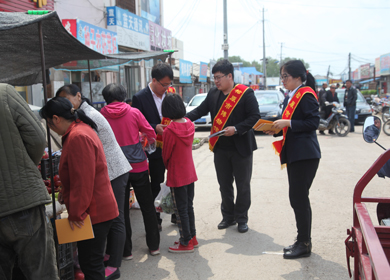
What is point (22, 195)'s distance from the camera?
7.39 ft

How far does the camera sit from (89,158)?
253 cm

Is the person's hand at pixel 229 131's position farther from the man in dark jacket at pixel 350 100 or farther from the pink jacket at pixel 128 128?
the man in dark jacket at pixel 350 100

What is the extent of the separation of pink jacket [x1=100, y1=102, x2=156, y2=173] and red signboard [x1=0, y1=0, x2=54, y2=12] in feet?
18.6

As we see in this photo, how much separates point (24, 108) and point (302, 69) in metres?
2.60

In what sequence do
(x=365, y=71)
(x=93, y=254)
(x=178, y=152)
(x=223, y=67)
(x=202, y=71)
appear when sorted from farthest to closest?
(x=365, y=71)
(x=202, y=71)
(x=223, y=67)
(x=178, y=152)
(x=93, y=254)

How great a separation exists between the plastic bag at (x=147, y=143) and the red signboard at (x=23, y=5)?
5649 millimetres

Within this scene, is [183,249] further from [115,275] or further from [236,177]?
[236,177]

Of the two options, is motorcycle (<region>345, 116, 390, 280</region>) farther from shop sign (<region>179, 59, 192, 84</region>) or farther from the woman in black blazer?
shop sign (<region>179, 59, 192, 84</region>)

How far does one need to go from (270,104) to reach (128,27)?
258 inches

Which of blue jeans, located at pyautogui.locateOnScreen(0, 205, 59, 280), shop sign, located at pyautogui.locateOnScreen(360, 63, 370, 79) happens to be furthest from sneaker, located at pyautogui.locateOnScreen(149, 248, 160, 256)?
shop sign, located at pyautogui.locateOnScreen(360, 63, 370, 79)

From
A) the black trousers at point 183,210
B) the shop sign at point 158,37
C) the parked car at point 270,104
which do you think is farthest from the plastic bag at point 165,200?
the shop sign at point 158,37

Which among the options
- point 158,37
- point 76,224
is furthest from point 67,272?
point 158,37

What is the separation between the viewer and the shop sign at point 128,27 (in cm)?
1402

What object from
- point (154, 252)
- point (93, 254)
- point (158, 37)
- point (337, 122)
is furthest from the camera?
point (158, 37)
